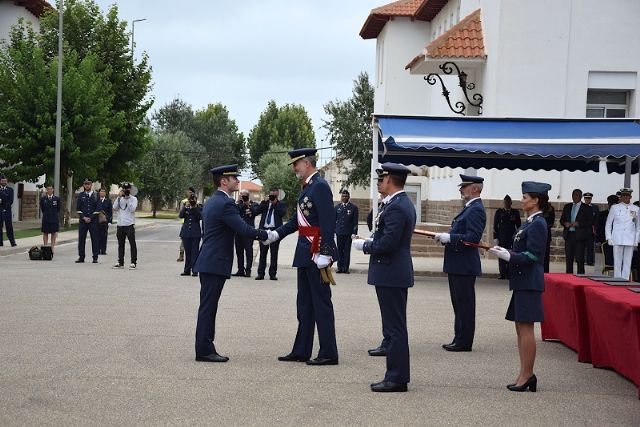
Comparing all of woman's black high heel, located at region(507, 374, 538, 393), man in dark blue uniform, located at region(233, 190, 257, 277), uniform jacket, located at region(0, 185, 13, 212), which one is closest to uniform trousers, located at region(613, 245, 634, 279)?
man in dark blue uniform, located at region(233, 190, 257, 277)

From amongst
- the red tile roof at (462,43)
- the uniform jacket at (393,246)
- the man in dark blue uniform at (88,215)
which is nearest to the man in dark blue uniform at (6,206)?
the man in dark blue uniform at (88,215)

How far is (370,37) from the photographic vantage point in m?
48.5

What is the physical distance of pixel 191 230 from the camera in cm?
1981

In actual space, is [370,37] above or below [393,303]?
above

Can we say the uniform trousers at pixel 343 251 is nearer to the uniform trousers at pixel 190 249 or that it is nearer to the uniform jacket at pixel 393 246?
the uniform trousers at pixel 190 249

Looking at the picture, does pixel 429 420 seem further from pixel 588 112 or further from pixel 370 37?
pixel 370 37

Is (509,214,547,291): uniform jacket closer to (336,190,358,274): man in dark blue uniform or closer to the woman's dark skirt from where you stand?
the woman's dark skirt

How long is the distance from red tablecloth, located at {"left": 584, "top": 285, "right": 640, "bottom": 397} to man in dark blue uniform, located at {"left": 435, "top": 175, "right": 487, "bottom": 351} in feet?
4.45

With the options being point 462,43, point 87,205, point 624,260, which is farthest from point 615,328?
point 462,43

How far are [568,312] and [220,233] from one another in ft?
12.6

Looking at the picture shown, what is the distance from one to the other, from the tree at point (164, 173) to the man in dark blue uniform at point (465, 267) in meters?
67.3

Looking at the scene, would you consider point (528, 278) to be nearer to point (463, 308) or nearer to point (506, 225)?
point (463, 308)

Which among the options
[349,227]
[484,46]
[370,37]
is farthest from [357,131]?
[349,227]

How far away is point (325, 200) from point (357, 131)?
50158 millimetres
